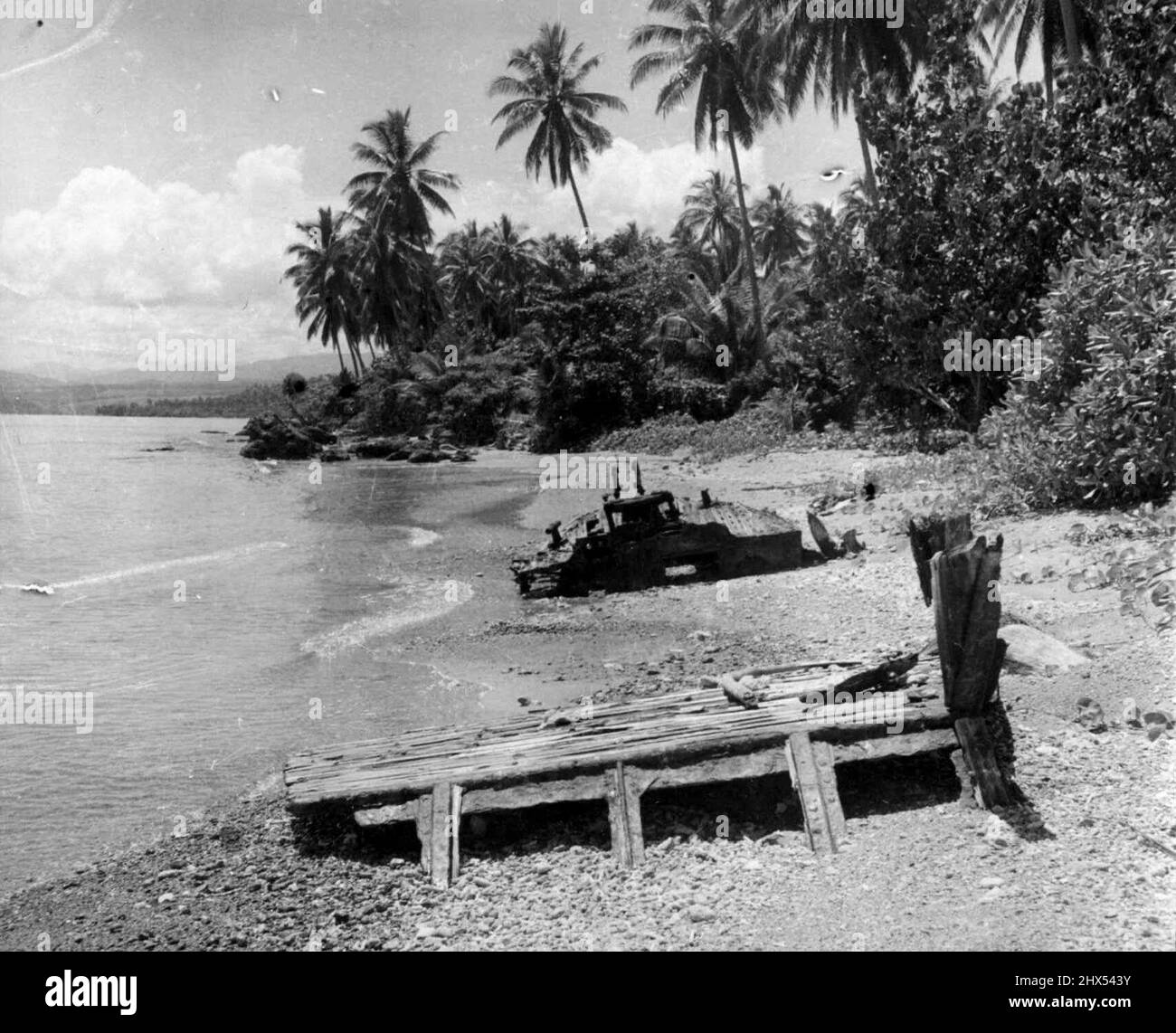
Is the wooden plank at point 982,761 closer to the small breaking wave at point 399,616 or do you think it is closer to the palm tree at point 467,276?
the small breaking wave at point 399,616

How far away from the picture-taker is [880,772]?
661 centimetres

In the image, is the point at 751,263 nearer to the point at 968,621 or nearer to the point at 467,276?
the point at 467,276

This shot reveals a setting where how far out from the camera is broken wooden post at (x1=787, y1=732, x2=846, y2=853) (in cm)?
582

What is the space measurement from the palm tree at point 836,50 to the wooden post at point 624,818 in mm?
27107

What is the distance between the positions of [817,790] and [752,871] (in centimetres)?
76

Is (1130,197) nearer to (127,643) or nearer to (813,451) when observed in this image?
(813,451)

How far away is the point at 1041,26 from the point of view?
32.4 m

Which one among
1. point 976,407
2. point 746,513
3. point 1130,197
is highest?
point 1130,197

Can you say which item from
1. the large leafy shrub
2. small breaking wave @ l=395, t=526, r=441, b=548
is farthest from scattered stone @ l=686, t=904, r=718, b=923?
small breaking wave @ l=395, t=526, r=441, b=548

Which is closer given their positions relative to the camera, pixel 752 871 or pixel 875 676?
pixel 752 871

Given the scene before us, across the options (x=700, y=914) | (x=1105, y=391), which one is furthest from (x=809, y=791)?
(x=1105, y=391)

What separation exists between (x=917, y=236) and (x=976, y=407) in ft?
13.8

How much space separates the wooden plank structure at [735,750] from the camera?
245 inches

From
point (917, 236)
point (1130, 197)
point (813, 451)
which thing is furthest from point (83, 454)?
point (1130, 197)
